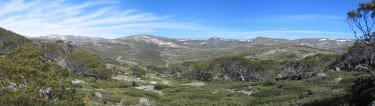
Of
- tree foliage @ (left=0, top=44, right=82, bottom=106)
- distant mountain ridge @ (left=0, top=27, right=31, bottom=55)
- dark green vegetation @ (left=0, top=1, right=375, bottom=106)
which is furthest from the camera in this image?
distant mountain ridge @ (left=0, top=27, right=31, bottom=55)

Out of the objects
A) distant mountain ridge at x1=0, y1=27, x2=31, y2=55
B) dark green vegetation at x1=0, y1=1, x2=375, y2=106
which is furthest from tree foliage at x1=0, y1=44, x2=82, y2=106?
distant mountain ridge at x1=0, y1=27, x2=31, y2=55

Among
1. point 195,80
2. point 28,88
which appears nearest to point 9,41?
point 195,80

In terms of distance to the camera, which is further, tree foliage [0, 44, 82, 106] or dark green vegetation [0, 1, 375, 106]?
dark green vegetation [0, 1, 375, 106]

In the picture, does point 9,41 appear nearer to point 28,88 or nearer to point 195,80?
point 195,80

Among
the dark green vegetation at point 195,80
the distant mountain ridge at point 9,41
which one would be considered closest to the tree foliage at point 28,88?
the dark green vegetation at point 195,80

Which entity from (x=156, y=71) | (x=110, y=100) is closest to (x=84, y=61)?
(x=110, y=100)

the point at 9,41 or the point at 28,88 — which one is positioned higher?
the point at 9,41

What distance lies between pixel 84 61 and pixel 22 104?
3668 inches

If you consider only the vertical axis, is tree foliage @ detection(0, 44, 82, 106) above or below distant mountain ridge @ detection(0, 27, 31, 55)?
below

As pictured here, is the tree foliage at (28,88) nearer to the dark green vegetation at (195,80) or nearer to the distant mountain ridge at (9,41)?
the dark green vegetation at (195,80)

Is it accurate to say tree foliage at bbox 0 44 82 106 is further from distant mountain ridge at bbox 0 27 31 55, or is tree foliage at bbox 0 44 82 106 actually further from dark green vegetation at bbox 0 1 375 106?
distant mountain ridge at bbox 0 27 31 55

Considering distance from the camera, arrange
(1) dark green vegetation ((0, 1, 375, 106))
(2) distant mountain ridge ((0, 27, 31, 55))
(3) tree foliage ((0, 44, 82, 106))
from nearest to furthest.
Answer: (3) tree foliage ((0, 44, 82, 106)) < (1) dark green vegetation ((0, 1, 375, 106)) < (2) distant mountain ridge ((0, 27, 31, 55))

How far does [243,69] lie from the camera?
12344cm

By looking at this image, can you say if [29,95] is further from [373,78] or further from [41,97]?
[373,78]
